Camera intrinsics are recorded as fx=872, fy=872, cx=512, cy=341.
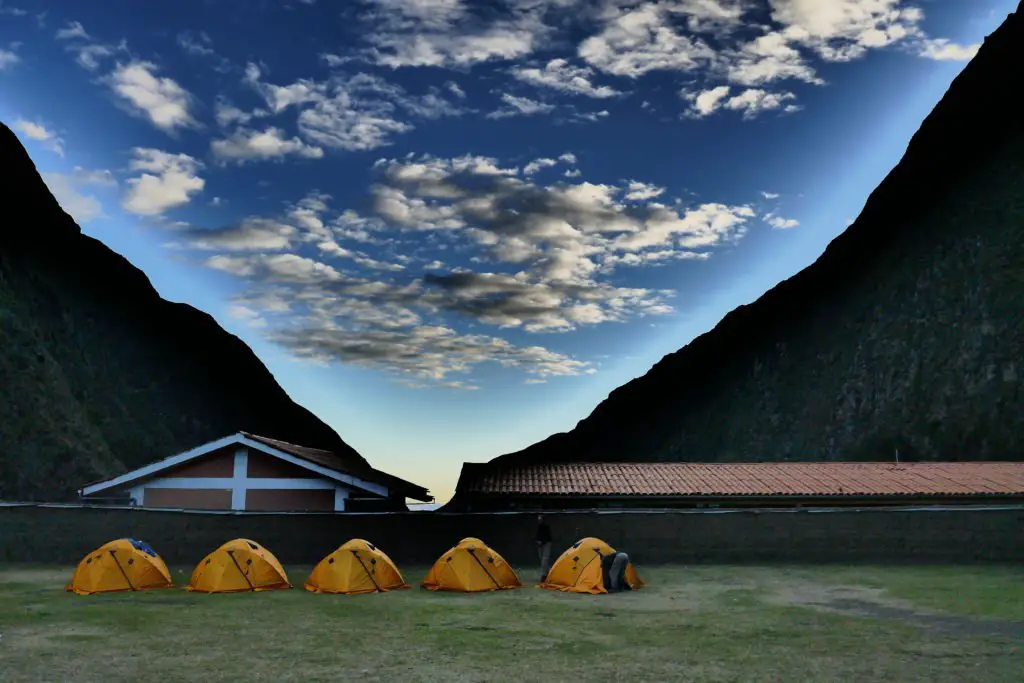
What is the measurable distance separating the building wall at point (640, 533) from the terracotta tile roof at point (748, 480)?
5.29 m

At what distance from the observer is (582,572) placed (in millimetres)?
21422

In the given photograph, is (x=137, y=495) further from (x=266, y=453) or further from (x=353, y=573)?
(x=353, y=573)

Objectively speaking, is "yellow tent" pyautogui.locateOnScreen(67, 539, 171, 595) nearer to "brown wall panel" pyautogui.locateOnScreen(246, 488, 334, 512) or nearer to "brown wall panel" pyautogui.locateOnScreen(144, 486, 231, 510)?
"brown wall panel" pyautogui.locateOnScreen(246, 488, 334, 512)

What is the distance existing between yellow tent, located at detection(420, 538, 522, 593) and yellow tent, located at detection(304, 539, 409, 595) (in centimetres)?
111

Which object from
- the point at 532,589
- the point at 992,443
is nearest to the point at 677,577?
the point at 532,589

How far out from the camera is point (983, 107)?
90062mm

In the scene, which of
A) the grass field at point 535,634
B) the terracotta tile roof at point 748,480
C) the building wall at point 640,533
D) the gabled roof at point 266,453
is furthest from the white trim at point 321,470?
the grass field at point 535,634

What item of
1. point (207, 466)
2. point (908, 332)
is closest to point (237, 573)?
point (207, 466)

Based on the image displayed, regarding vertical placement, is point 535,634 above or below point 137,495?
below

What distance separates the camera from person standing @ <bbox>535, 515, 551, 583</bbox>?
23.8m

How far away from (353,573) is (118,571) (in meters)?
5.78

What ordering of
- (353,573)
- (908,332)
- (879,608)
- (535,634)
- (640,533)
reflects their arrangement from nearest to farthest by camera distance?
(535,634), (879,608), (353,573), (640,533), (908,332)

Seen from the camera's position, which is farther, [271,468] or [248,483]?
[271,468]

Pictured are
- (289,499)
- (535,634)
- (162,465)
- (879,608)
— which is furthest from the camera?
(289,499)
